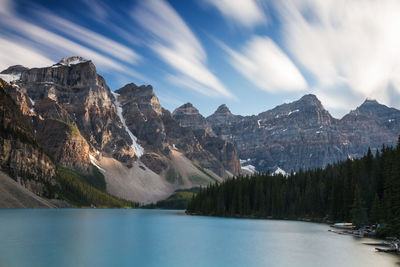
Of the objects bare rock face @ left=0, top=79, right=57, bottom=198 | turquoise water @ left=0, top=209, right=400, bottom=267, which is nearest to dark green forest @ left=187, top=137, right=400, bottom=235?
turquoise water @ left=0, top=209, right=400, bottom=267

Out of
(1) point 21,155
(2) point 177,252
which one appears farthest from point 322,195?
(1) point 21,155

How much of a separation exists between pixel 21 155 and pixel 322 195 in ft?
450

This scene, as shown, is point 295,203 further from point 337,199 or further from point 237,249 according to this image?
point 237,249

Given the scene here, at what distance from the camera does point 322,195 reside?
116562 mm

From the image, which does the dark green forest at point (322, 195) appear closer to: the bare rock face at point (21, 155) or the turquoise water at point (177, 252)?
the turquoise water at point (177, 252)

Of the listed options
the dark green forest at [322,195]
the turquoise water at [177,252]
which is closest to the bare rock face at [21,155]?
the dark green forest at [322,195]

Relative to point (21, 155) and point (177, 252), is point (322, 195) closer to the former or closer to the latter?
point (177, 252)

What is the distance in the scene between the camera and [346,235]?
67.5 m

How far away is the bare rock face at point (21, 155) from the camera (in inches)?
6471

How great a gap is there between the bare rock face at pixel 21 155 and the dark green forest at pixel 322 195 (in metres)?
76.5

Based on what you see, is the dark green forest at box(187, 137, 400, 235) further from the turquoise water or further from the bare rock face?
the bare rock face

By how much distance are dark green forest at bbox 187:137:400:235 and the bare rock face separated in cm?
7649

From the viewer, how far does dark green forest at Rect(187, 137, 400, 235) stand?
70.2m

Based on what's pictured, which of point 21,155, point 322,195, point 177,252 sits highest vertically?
point 21,155
